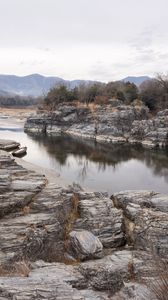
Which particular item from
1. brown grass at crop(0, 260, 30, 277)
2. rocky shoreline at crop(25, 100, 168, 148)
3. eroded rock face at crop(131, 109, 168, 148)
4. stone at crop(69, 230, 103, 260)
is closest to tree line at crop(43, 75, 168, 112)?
rocky shoreline at crop(25, 100, 168, 148)

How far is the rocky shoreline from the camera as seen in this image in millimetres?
69812

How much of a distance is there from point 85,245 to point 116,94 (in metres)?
76.6

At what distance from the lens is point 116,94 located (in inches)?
3521

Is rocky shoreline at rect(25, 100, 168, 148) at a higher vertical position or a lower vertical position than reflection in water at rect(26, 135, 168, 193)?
higher

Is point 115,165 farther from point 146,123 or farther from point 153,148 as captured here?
point 146,123

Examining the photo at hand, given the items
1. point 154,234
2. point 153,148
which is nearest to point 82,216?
point 154,234

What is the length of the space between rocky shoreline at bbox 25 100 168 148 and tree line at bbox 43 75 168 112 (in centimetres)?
427

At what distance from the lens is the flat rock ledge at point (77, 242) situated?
10484 millimetres

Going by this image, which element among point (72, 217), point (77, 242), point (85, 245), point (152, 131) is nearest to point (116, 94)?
point (152, 131)

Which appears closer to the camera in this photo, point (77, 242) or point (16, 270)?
point (16, 270)

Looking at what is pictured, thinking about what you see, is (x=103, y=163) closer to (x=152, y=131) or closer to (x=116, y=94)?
(x=152, y=131)

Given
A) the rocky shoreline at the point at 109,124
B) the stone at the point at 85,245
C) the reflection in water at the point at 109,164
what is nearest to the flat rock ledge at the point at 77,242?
the stone at the point at 85,245

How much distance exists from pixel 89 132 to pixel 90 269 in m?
66.0

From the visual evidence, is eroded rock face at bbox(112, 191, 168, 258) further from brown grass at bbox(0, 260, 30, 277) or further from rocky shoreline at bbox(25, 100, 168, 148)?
rocky shoreline at bbox(25, 100, 168, 148)
